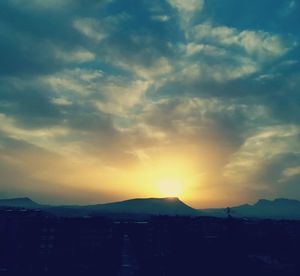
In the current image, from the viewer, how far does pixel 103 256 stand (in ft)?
98.2

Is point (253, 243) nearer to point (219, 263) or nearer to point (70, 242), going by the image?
point (219, 263)

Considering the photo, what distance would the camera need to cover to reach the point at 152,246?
31578 millimetres

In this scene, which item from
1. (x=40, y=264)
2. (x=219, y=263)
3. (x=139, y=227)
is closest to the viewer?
(x=40, y=264)

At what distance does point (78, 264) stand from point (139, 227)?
6456 millimetres

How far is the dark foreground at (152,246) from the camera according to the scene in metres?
29.1

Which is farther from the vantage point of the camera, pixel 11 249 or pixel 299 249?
pixel 299 249

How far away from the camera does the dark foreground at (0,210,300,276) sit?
29.1 m

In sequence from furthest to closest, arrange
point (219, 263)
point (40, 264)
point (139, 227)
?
1. point (139, 227)
2. point (219, 263)
3. point (40, 264)

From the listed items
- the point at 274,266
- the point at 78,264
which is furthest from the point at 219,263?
the point at 78,264

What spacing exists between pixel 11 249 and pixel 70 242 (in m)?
4.84

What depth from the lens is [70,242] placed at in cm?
2994

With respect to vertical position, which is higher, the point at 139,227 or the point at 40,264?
the point at 139,227

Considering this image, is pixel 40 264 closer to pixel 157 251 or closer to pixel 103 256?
pixel 103 256

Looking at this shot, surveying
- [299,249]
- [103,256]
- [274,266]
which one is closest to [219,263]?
[274,266]
